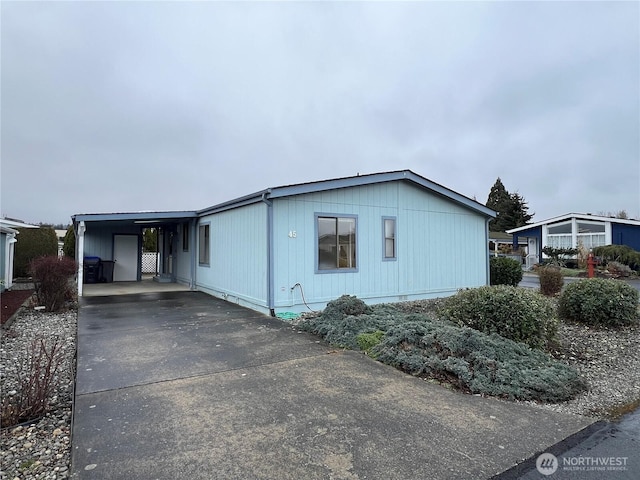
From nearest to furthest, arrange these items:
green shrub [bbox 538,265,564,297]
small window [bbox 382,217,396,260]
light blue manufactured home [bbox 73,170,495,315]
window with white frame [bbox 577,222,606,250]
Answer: light blue manufactured home [bbox 73,170,495,315] → small window [bbox 382,217,396,260] → green shrub [bbox 538,265,564,297] → window with white frame [bbox 577,222,606,250]

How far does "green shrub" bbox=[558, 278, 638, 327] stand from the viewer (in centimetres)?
668

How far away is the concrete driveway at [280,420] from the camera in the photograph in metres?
2.42

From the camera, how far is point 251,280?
336 inches

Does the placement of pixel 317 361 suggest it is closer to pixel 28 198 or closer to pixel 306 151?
pixel 306 151

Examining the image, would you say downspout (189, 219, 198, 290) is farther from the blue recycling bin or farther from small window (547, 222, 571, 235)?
small window (547, 222, 571, 235)

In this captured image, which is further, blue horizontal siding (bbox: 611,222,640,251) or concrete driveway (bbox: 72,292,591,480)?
blue horizontal siding (bbox: 611,222,640,251)

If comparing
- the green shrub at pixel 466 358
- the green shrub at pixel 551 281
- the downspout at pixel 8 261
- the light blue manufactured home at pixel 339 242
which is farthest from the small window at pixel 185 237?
the green shrub at pixel 551 281

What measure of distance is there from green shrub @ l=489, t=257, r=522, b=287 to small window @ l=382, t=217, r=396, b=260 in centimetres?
473

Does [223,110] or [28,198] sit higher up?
[223,110]

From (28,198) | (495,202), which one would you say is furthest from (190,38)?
(495,202)

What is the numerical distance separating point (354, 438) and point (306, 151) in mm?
17562

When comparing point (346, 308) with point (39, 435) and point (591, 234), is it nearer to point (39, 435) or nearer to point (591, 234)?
point (39, 435)

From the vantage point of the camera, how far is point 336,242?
335 inches

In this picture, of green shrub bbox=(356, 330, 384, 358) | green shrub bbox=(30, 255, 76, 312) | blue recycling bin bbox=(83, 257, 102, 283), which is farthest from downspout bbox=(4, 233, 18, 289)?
green shrub bbox=(356, 330, 384, 358)
